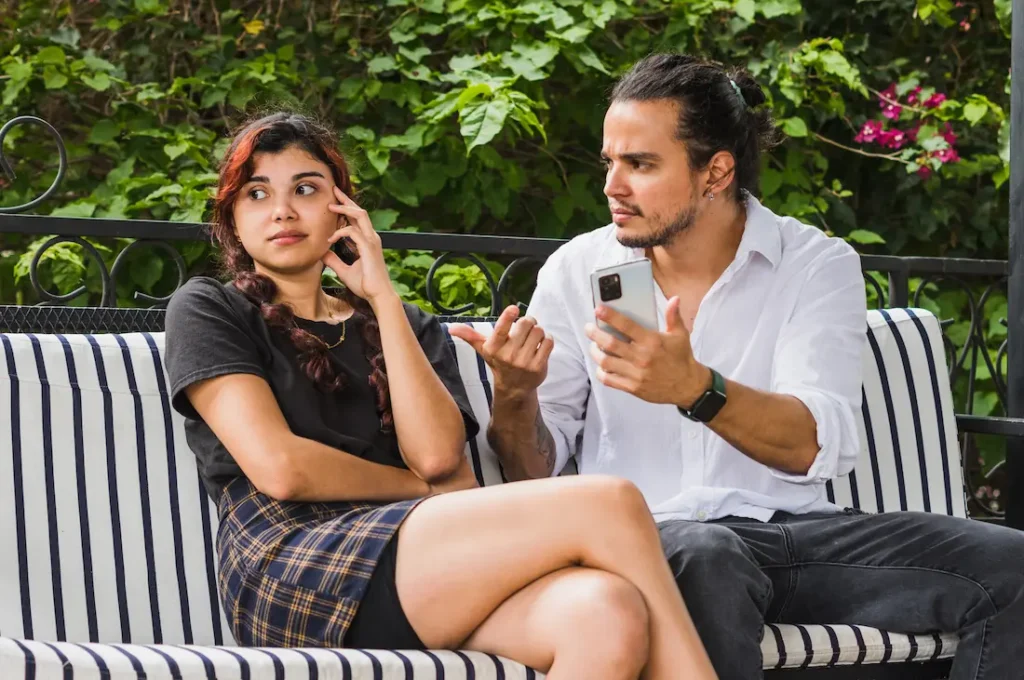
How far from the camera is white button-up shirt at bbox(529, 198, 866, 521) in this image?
2.34m

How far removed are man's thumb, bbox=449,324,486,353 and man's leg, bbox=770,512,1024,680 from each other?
583 mm

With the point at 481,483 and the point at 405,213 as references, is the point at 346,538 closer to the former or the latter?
the point at 481,483

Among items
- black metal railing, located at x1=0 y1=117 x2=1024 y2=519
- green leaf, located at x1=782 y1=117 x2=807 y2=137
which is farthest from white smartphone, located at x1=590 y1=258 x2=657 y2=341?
green leaf, located at x1=782 y1=117 x2=807 y2=137

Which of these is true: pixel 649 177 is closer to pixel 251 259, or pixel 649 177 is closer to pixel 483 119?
pixel 251 259

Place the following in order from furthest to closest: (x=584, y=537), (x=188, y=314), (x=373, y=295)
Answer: (x=373, y=295) → (x=188, y=314) → (x=584, y=537)

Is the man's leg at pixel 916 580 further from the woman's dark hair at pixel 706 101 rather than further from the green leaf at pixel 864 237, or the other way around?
the green leaf at pixel 864 237

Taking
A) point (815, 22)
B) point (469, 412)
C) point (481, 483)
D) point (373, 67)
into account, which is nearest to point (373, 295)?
point (469, 412)

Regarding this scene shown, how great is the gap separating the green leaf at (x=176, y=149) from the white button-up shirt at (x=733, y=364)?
5.67 feet

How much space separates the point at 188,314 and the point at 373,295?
32cm

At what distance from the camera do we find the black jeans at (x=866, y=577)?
79.3 inches

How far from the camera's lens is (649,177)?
2439 mm

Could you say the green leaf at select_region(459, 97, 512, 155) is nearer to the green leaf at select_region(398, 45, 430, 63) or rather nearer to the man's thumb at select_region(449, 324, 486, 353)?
the green leaf at select_region(398, 45, 430, 63)

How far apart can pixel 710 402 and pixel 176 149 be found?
2.33 metres

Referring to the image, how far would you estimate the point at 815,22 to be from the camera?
4.84 metres
